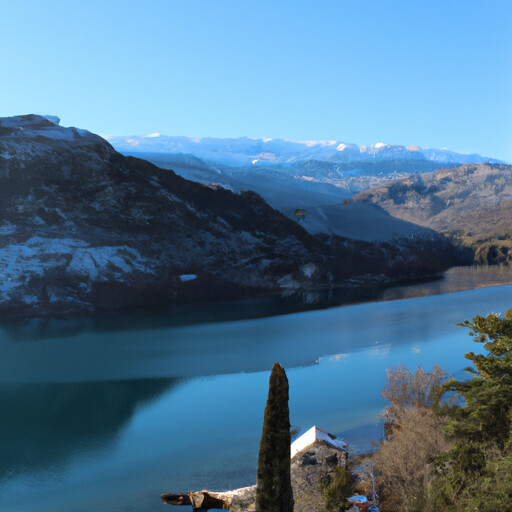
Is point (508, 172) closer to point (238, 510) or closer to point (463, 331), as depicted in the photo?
point (463, 331)

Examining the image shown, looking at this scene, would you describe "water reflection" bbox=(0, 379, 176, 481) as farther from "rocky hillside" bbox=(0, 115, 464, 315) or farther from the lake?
"rocky hillside" bbox=(0, 115, 464, 315)

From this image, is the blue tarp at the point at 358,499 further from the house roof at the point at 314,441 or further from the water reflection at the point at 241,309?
the water reflection at the point at 241,309

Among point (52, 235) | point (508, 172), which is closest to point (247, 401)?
point (52, 235)

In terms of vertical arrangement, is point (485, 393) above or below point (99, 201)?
below

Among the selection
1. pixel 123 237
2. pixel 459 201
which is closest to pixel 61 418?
pixel 123 237

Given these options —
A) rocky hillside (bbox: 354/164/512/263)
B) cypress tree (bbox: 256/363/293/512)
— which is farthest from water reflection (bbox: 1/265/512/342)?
cypress tree (bbox: 256/363/293/512)

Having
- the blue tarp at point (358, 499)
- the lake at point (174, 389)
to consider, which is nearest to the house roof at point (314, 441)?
the lake at point (174, 389)
